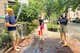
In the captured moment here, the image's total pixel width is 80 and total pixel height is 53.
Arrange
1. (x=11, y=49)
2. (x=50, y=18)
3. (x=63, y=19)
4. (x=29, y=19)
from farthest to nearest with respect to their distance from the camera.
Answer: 1. (x=50, y=18)
2. (x=29, y=19)
3. (x=63, y=19)
4. (x=11, y=49)

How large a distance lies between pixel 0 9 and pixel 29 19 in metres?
3.17

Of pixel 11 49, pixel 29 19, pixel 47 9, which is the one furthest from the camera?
pixel 47 9

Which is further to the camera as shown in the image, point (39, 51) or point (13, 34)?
point (39, 51)

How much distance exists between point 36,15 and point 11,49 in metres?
14.0

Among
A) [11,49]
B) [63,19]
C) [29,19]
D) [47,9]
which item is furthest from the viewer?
[47,9]

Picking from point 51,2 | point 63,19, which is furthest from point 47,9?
point 63,19

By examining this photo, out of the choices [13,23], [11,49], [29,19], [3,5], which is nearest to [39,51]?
[11,49]

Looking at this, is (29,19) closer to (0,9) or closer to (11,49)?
(0,9)

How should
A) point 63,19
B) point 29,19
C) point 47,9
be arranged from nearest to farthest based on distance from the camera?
point 63,19, point 29,19, point 47,9

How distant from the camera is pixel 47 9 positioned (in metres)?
41.8

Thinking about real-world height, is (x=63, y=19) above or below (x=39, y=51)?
above

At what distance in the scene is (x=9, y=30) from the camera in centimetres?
1139

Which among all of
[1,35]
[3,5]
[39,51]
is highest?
[3,5]

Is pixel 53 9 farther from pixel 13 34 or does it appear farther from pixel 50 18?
pixel 13 34
